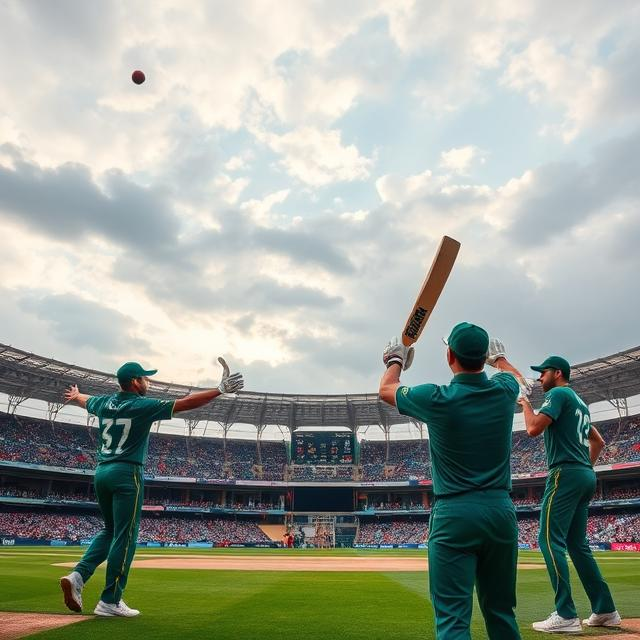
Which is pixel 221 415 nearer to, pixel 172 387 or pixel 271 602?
pixel 172 387

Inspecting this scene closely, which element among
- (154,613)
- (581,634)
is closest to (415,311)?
(581,634)

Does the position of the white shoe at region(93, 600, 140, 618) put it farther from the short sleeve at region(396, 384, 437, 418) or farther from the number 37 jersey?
the short sleeve at region(396, 384, 437, 418)

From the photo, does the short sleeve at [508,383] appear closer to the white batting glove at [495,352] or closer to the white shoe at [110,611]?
the white batting glove at [495,352]

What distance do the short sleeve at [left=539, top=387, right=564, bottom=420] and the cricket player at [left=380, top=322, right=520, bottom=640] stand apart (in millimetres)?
2176

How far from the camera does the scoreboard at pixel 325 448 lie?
6081 cm

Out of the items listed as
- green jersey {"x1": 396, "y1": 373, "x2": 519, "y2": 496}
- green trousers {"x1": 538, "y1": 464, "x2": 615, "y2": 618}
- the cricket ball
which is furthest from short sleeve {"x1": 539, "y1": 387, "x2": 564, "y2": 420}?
Result: the cricket ball

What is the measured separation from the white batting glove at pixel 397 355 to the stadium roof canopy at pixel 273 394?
1649 inches

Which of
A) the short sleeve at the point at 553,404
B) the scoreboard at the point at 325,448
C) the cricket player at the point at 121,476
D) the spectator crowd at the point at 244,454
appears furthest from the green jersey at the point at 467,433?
the scoreboard at the point at 325,448

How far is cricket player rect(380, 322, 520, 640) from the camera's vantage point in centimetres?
291

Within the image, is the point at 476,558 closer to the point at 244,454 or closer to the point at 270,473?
the point at 270,473

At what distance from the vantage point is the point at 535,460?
53.1 m

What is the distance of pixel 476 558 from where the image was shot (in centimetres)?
300

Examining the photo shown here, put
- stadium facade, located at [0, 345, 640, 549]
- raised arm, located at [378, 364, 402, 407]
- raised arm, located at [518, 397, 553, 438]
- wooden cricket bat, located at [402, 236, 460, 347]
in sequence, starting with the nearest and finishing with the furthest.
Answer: raised arm, located at [378, 364, 402, 407] → wooden cricket bat, located at [402, 236, 460, 347] → raised arm, located at [518, 397, 553, 438] → stadium facade, located at [0, 345, 640, 549]

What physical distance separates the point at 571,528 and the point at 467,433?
3374 millimetres
